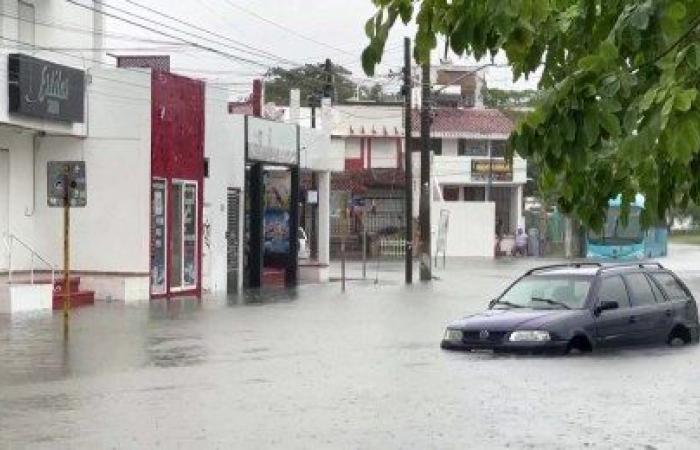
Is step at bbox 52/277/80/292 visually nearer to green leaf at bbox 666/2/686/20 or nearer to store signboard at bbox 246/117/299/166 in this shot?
store signboard at bbox 246/117/299/166

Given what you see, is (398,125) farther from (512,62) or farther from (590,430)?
(512,62)

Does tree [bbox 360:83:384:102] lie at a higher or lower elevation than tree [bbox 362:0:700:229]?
higher

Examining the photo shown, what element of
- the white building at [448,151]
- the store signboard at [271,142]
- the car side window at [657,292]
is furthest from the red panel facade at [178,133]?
the white building at [448,151]

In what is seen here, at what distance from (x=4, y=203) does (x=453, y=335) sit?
42.4 ft

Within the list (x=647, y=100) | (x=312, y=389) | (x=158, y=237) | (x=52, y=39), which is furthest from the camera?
(x=158, y=237)

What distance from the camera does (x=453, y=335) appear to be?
1794 cm

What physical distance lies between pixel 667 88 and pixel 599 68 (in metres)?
0.32

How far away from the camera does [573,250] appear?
6669 centimetres

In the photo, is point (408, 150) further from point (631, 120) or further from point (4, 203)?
point (631, 120)

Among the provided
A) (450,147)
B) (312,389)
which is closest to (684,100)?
(312,389)

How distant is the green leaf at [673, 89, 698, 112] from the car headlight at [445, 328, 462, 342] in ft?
46.8

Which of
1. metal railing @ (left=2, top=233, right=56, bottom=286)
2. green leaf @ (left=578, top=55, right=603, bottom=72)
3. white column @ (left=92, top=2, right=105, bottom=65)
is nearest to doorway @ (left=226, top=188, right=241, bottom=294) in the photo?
white column @ (left=92, top=2, right=105, bottom=65)

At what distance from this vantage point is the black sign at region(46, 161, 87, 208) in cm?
2105

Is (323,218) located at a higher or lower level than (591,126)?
lower
